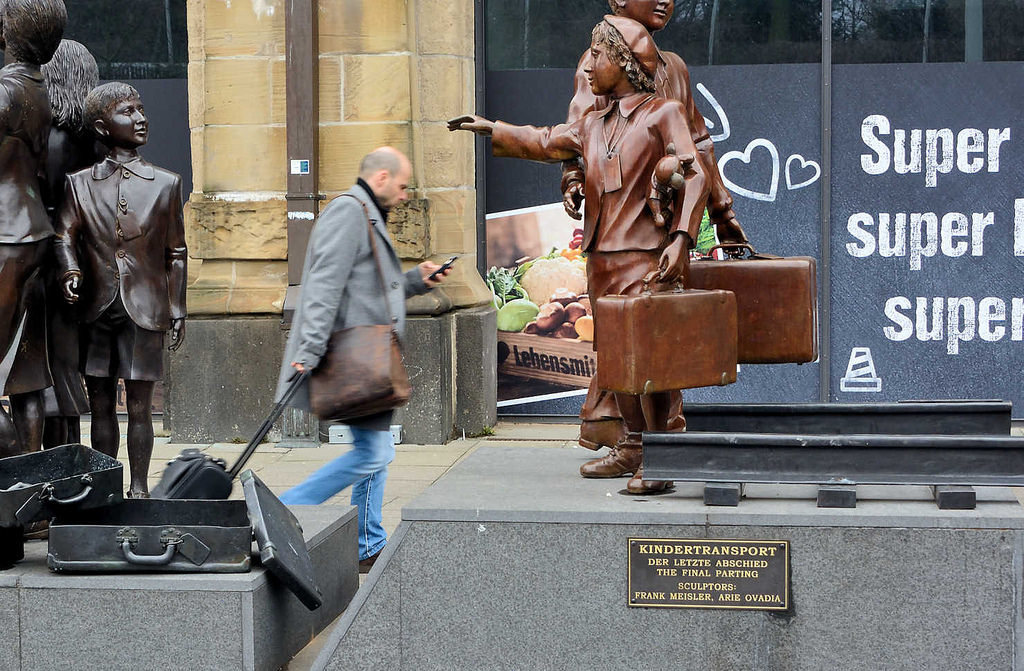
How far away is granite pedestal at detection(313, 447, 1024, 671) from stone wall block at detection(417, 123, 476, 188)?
16.4 ft

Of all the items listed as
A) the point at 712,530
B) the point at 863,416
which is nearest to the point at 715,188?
the point at 863,416

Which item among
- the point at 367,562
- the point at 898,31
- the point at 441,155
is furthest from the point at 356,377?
the point at 898,31

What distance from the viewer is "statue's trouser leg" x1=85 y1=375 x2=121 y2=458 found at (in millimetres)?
6508

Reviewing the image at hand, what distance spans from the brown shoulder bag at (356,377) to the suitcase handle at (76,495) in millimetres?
1034

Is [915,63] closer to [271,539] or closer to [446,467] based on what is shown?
[446,467]

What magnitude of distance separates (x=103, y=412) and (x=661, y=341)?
291cm

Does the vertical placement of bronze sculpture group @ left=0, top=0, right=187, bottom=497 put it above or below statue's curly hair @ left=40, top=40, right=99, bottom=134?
below

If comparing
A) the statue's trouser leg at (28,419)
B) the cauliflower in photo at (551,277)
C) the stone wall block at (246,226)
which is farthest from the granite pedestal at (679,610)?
the cauliflower in photo at (551,277)

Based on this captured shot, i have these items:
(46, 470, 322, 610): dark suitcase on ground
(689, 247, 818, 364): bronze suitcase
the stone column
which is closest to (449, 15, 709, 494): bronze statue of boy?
(689, 247, 818, 364): bronze suitcase

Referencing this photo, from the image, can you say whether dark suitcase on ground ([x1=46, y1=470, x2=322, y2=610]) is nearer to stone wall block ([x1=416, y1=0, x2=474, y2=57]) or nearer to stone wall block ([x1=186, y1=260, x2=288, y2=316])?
stone wall block ([x1=186, y1=260, x2=288, y2=316])

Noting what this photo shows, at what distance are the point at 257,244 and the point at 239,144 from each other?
72 centimetres

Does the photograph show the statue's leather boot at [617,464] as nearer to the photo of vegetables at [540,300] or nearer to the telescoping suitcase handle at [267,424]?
the telescoping suitcase handle at [267,424]

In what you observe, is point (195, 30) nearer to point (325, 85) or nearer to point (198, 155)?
point (198, 155)

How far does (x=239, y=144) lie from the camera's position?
32.0 ft
